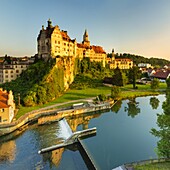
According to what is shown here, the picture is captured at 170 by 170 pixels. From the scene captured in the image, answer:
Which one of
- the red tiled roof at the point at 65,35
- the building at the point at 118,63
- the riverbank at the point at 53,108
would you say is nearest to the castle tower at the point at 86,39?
the building at the point at 118,63

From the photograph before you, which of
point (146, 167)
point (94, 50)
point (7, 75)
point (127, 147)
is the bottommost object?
point (127, 147)

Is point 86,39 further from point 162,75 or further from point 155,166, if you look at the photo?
point 155,166

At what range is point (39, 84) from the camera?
4812cm

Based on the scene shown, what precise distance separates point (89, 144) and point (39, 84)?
2582 centimetres

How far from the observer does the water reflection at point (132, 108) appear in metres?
42.9

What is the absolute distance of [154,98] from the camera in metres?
56.7

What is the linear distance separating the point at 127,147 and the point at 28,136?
47.0 feet

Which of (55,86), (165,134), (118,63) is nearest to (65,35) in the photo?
(55,86)

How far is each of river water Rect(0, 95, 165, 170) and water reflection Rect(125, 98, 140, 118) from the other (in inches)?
89.0

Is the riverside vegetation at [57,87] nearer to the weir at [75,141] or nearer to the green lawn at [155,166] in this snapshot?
the weir at [75,141]

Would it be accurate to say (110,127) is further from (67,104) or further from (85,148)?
(67,104)

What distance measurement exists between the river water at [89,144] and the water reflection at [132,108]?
7.42 ft

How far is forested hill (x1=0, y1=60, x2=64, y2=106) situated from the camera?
143 feet

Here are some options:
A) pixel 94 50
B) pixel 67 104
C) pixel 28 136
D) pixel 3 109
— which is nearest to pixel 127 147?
pixel 28 136
